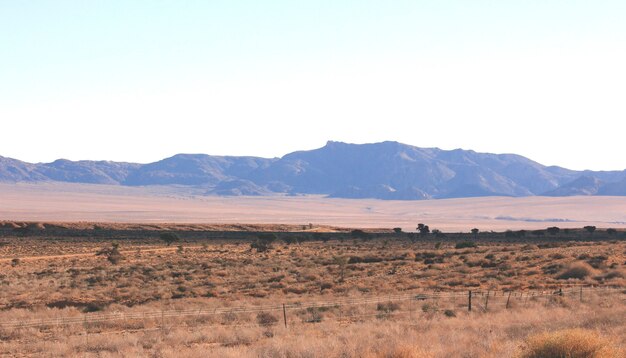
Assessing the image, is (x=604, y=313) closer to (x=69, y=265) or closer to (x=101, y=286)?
(x=101, y=286)

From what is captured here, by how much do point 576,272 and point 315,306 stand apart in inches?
691

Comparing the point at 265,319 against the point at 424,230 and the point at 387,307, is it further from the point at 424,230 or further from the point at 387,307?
the point at 424,230

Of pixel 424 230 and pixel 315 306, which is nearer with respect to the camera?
pixel 315 306

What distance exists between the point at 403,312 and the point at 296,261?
2589cm

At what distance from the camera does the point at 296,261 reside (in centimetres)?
5125

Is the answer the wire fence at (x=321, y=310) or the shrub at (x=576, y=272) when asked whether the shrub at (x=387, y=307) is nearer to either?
the wire fence at (x=321, y=310)

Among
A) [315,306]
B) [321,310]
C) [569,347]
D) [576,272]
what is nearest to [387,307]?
[321,310]

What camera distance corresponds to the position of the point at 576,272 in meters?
38.1

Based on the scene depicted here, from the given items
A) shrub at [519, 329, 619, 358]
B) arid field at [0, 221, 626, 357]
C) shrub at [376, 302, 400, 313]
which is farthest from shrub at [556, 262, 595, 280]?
shrub at [519, 329, 619, 358]

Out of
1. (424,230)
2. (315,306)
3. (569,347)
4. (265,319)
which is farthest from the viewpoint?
→ (424,230)

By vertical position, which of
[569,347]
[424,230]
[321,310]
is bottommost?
[424,230]

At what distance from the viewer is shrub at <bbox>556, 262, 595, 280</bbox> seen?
124 ft

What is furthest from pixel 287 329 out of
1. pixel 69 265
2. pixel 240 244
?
pixel 240 244

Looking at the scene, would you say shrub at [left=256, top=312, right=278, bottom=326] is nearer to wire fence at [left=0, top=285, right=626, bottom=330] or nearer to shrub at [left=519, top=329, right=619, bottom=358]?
wire fence at [left=0, top=285, right=626, bottom=330]
